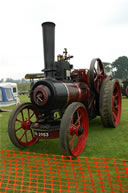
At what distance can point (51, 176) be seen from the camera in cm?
241

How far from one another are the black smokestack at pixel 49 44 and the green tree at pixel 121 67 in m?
72.0

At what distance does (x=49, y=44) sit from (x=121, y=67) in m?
75.7

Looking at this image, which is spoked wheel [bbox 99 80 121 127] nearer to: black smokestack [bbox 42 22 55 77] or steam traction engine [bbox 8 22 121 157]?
steam traction engine [bbox 8 22 121 157]

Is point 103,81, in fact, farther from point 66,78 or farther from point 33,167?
point 33,167

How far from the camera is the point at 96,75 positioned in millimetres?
4684

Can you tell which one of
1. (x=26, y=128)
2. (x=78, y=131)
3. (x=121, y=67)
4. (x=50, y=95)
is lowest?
(x=26, y=128)

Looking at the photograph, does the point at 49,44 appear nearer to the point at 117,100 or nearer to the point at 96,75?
the point at 96,75

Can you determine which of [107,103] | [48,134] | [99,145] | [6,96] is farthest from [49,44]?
[6,96]

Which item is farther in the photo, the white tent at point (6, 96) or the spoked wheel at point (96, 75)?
the white tent at point (6, 96)

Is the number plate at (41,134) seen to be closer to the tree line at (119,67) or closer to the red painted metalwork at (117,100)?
the red painted metalwork at (117,100)

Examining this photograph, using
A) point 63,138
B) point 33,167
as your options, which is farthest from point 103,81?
point 33,167

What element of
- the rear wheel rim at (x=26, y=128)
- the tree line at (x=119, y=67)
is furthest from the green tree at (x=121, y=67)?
the rear wheel rim at (x=26, y=128)

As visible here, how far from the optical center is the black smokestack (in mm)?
3342

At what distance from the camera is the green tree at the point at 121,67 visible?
7181 centimetres
